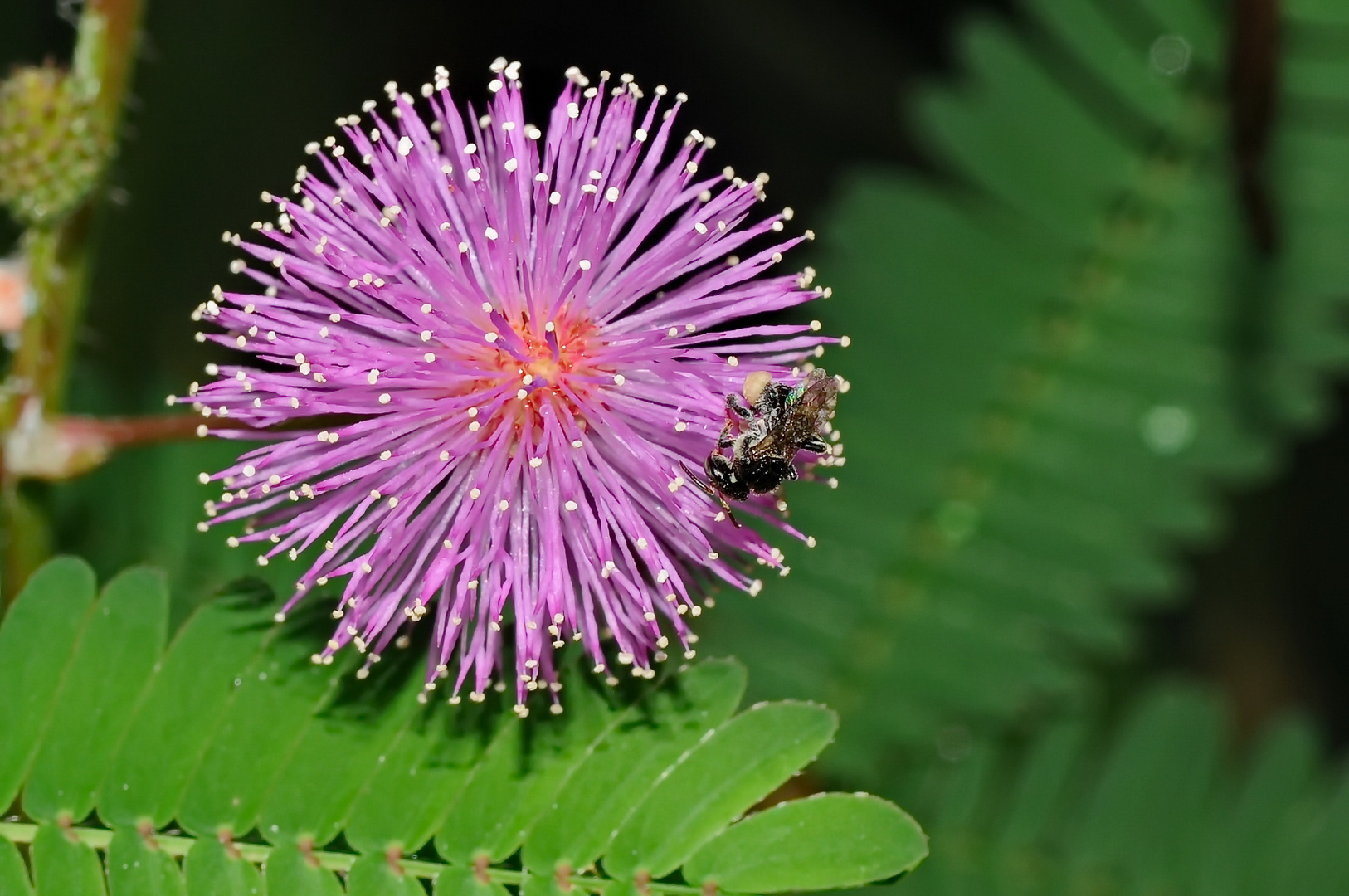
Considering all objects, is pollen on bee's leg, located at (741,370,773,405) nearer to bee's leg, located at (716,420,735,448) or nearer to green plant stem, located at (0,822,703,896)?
bee's leg, located at (716,420,735,448)

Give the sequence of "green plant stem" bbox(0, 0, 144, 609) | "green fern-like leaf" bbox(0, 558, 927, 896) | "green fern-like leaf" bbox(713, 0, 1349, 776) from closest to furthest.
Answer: "green fern-like leaf" bbox(0, 558, 927, 896) → "green plant stem" bbox(0, 0, 144, 609) → "green fern-like leaf" bbox(713, 0, 1349, 776)

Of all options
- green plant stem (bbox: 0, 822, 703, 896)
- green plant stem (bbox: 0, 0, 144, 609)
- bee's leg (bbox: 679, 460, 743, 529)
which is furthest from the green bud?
bee's leg (bbox: 679, 460, 743, 529)

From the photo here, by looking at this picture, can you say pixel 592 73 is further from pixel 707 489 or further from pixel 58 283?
pixel 707 489

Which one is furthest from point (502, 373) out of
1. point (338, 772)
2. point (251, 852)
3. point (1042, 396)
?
point (1042, 396)

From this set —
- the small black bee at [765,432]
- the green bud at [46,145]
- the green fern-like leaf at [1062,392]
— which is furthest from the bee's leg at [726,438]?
the green fern-like leaf at [1062,392]

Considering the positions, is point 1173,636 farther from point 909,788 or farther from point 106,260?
point 106,260

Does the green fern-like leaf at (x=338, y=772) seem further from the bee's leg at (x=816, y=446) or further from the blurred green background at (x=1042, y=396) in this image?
the blurred green background at (x=1042, y=396)
